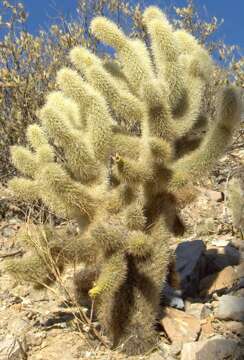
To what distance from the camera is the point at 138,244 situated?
2.88 meters

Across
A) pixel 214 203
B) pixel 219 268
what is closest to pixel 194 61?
pixel 219 268

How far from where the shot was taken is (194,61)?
348cm

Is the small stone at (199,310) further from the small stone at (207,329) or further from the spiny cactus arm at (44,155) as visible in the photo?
the spiny cactus arm at (44,155)

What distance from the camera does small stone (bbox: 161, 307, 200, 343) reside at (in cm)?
318

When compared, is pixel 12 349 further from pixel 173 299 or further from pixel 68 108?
pixel 68 108

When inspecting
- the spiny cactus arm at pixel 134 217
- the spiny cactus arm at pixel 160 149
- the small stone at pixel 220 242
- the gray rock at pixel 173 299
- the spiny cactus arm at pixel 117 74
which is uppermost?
the spiny cactus arm at pixel 117 74

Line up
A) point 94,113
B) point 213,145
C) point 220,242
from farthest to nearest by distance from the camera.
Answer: point 220,242, point 94,113, point 213,145

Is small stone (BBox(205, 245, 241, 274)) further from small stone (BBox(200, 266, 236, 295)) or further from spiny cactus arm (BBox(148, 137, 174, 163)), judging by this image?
spiny cactus arm (BBox(148, 137, 174, 163))

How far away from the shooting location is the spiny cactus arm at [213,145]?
3016 millimetres

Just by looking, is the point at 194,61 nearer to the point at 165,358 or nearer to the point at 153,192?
the point at 153,192

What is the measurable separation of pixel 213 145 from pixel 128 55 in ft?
2.77

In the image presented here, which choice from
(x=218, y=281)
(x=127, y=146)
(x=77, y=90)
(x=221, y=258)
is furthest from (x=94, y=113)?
(x=221, y=258)

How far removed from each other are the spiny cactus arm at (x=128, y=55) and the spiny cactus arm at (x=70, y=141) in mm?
539

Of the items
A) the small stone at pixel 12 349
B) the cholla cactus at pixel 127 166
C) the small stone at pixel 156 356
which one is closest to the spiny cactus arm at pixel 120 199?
the cholla cactus at pixel 127 166
